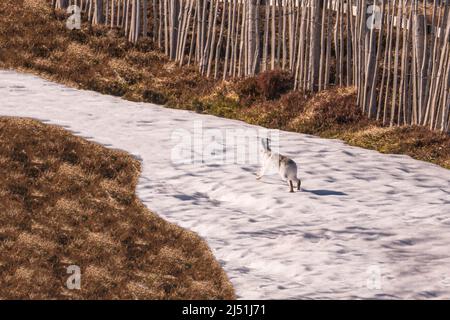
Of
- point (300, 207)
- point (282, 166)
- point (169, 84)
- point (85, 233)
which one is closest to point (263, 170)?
point (282, 166)

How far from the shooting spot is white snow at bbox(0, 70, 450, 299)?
12289 mm

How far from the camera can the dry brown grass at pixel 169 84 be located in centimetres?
1764

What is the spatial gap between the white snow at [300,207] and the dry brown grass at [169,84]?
1.75 feet

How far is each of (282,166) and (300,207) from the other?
2.40ft

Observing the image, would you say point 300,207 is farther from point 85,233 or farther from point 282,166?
point 85,233

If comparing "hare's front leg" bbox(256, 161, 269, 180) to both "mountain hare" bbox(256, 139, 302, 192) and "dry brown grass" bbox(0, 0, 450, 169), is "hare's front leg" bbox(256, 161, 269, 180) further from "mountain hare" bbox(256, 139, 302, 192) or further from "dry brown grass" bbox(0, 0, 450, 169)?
"dry brown grass" bbox(0, 0, 450, 169)

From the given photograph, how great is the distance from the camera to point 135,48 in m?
21.6

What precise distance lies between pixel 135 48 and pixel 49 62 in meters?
1.80

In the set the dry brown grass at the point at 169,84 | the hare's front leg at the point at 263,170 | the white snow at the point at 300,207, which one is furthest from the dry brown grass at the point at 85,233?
the dry brown grass at the point at 169,84

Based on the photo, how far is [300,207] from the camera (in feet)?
47.6

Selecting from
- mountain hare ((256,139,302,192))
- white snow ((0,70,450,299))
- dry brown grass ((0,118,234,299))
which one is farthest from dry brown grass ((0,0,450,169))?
dry brown grass ((0,118,234,299))

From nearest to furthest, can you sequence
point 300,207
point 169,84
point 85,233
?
point 85,233
point 300,207
point 169,84
